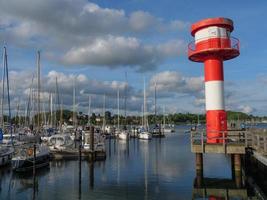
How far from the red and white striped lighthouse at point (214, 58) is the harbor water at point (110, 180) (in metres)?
5.53

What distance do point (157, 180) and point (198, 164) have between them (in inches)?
265

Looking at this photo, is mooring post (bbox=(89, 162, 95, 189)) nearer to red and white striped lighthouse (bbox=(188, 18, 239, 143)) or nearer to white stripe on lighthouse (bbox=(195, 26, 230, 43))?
red and white striped lighthouse (bbox=(188, 18, 239, 143))

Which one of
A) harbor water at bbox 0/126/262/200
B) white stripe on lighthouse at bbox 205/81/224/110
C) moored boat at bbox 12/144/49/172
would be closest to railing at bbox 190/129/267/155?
white stripe on lighthouse at bbox 205/81/224/110

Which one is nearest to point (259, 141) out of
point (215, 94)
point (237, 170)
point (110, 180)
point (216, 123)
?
point (237, 170)

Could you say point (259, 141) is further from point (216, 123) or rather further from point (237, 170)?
point (216, 123)

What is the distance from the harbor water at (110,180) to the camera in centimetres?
2795

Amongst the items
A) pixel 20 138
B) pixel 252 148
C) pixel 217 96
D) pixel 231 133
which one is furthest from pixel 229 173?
pixel 20 138

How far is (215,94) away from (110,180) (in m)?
12.8

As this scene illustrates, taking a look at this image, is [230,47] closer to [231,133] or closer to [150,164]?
[231,133]

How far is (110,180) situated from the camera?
34.0 m

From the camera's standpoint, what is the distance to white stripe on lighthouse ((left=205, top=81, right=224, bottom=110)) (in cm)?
2755

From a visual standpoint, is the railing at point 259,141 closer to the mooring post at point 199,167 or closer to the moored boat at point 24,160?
the mooring post at point 199,167

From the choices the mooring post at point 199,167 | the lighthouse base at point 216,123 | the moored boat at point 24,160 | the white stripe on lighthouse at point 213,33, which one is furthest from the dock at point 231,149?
the moored boat at point 24,160

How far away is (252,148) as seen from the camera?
99.4ft
